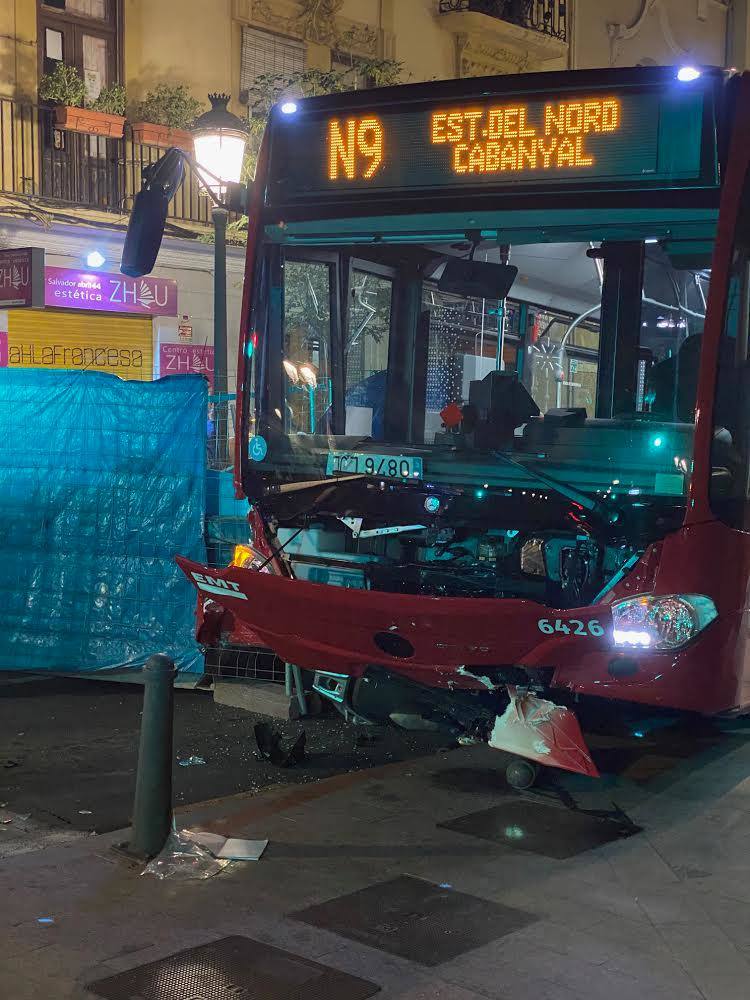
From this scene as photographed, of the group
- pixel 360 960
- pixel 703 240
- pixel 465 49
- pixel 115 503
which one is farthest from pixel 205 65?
pixel 360 960

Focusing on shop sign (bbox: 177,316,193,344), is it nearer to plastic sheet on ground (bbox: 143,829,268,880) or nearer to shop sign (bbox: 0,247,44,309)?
shop sign (bbox: 0,247,44,309)

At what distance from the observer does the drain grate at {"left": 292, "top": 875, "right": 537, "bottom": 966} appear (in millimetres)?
4715

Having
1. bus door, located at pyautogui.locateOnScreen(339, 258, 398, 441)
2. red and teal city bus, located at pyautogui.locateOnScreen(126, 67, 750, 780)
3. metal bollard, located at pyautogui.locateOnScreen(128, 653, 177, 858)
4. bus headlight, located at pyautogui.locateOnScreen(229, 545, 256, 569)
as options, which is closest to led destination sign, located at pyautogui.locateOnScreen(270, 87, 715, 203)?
red and teal city bus, located at pyautogui.locateOnScreen(126, 67, 750, 780)

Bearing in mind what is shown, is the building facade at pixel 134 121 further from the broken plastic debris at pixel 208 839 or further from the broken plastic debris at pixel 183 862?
the broken plastic debris at pixel 183 862

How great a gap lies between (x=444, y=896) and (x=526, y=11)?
73.0 feet

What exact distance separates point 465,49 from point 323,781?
19537 millimetres

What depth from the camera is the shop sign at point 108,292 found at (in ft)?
61.6

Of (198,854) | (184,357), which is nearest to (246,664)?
(198,854)

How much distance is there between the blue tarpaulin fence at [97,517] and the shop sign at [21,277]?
3439 mm

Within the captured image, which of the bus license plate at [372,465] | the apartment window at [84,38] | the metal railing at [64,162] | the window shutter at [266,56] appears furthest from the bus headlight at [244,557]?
the window shutter at [266,56]

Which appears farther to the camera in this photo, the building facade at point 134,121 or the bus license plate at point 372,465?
the building facade at point 134,121

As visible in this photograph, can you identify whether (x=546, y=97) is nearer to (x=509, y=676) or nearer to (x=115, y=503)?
(x=509, y=676)

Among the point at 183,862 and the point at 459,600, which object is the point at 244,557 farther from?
the point at 183,862

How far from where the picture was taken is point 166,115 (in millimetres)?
19266
